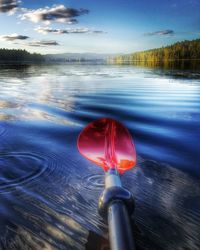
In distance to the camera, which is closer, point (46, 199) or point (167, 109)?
point (46, 199)

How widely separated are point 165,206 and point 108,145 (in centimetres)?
89

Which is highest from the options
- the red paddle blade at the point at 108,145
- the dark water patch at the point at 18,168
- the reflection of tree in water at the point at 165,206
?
the red paddle blade at the point at 108,145

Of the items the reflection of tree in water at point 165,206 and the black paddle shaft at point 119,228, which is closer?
the black paddle shaft at point 119,228

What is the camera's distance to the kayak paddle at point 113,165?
1.17 meters

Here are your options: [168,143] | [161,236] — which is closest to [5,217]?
[161,236]

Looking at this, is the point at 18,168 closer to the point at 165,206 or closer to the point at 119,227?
the point at 165,206

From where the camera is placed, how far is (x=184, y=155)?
141 inches

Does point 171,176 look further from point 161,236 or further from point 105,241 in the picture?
point 105,241

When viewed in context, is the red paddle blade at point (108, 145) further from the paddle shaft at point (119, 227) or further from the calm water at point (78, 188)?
the paddle shaft at point (119, 227)

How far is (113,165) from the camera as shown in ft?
7.47

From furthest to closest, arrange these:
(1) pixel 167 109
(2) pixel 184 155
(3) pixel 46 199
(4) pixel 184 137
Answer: (1) pixel 167 109
(4) pixel 184 137
(2) pixel 184 155
(3) pixel 46 199

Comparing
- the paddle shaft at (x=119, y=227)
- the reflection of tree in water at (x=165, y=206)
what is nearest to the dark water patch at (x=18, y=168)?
the reflection of tree in water at (x=165, y=206)

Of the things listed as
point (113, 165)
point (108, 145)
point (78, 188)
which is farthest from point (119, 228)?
point (108, 145)

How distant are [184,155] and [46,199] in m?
2.14
